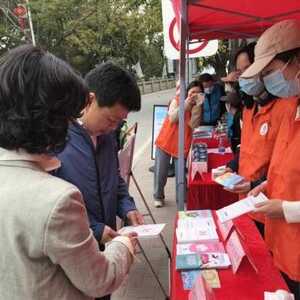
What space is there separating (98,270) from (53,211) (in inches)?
9.4

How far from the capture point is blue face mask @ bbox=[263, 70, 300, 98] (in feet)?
7.12

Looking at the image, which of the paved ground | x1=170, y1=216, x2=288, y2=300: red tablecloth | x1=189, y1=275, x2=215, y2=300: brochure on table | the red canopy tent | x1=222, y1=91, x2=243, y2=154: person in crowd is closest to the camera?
x1=189, y1=275, x2=215, y2=300: brochure on table

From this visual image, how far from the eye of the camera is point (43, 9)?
1858cm

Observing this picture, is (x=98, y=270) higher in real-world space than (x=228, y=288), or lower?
higher

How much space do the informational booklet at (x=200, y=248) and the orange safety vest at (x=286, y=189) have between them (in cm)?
24

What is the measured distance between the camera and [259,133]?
2600mm

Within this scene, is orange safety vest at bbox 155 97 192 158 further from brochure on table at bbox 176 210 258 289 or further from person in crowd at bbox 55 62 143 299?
person in crowd at bbox 55 62 143 299

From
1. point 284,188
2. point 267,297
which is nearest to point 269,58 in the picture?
point 284,188

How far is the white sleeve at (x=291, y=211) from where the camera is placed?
6.13 ft

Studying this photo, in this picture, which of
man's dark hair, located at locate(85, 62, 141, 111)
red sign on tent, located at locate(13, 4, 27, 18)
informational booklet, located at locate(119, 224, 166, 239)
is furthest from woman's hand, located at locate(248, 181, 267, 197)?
red sign on tent, located at locate(13, 4, 27, 18)

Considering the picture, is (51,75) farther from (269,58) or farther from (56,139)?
(269,58)

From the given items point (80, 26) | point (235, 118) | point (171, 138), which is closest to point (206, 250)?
point (235, 118)

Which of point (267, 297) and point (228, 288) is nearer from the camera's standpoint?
point (267, 297)

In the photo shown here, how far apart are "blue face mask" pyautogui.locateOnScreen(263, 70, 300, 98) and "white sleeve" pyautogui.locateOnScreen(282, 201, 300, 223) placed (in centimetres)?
58
